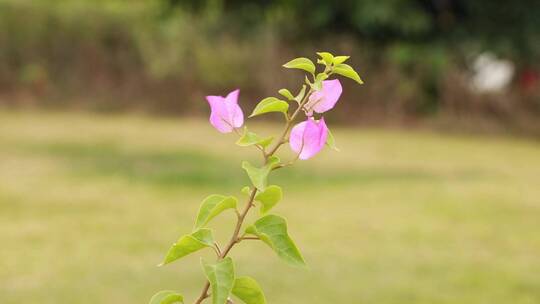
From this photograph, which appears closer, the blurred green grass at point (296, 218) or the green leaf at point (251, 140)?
the green leaf at point (251, 140)

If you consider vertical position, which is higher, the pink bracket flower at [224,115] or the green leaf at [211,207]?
the pink bracket flower at [224,115]

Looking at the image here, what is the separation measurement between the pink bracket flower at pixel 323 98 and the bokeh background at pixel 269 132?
0.33 metres

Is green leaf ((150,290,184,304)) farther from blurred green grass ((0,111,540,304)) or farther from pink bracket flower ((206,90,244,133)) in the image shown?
blurred green grass ((0,111,540,304))

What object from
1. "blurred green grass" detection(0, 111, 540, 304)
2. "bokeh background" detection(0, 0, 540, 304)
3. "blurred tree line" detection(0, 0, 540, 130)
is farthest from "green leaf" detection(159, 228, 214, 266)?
"blurred tree line" detection(0, 0, 540, 130)

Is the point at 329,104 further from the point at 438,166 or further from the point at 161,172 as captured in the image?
the point at 438,166

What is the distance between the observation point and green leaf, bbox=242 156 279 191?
3.52 feet

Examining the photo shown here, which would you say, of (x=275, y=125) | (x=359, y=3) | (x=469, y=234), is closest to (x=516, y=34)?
(x=359, y=3)

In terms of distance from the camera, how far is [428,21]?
48.1 feet

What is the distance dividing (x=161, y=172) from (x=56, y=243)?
127 inches

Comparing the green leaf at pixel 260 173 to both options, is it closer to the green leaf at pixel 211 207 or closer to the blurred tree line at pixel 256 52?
the green leaf at pixel 211 207

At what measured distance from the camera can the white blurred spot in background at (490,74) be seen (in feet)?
52.4

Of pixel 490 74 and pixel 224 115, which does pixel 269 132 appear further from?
pixel 224 115

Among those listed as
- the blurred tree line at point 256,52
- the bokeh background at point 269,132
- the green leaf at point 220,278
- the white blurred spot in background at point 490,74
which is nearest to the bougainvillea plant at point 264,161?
the green leaf at point 220,278

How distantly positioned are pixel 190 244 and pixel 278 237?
0.09 m
